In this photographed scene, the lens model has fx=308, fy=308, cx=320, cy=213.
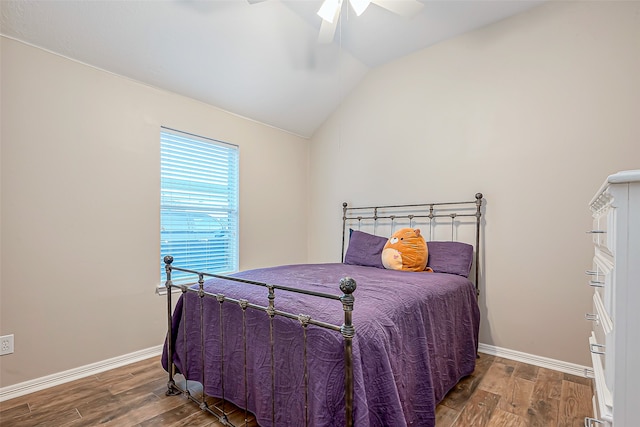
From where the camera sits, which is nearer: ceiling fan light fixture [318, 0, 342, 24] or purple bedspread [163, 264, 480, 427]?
purple bedspread [163, 264, 480, 427]

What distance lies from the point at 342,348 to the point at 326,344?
0.24ft

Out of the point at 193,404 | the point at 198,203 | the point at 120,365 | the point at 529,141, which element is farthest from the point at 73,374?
the point at 529,141

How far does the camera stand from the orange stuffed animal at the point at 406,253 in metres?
2.50

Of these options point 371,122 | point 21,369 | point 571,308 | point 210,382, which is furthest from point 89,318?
point 571,308

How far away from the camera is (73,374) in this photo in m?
2.12

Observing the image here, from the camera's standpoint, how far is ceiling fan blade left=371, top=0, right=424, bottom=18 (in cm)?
194

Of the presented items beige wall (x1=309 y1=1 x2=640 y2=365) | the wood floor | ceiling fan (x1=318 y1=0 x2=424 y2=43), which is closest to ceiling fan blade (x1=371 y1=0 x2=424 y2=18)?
ceiling fan (x1=318 y1=0 x2=424 y2=43)

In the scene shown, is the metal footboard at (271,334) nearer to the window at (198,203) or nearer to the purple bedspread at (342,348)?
the purple bedspread at (342,348)

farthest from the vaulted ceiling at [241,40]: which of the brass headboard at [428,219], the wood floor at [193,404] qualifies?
the wood floor at [193,404]

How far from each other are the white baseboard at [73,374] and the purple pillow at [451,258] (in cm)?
240

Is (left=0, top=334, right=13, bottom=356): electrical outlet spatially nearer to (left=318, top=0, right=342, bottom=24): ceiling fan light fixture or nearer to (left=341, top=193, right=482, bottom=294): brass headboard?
(left=341, top=193, right=482, bottom=294): brass headboard

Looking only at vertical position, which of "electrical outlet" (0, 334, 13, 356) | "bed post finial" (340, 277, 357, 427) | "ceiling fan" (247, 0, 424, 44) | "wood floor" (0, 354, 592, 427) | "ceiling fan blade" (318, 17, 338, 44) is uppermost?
"ceiling fan" (247, 0, 424, 44)

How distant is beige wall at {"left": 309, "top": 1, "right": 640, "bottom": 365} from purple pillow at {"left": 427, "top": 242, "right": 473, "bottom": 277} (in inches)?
10.7

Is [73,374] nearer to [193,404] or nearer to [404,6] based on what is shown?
[193,404]
